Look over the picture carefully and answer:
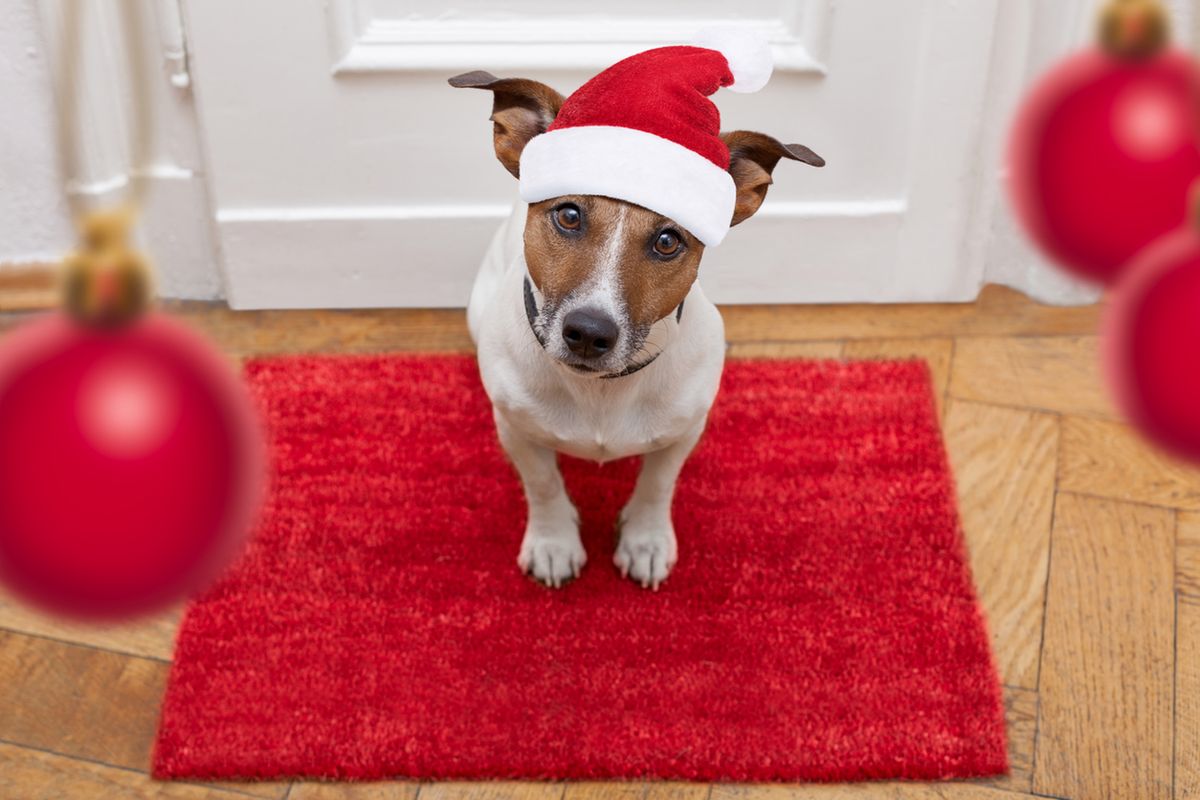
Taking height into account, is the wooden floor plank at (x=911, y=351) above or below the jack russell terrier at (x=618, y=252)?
below

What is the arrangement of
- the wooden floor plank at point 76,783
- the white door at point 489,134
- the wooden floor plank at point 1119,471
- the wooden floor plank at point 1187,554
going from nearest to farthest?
the wooden floor plank at point 76,783 → the wooden floor plank at point 1187,554 → the wooden floor plank at point 1119,471 → the white door at point 489,134

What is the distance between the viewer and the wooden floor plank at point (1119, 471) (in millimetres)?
1978

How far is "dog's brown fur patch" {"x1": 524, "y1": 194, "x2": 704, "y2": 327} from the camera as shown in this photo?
4.43 ft

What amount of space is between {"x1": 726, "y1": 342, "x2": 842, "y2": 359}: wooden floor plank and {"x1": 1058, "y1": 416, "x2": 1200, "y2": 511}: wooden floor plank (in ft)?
1.35

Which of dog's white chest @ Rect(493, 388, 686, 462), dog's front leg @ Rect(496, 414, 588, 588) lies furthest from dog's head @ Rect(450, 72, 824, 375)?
dog's front leg @ Rect(496, 414, 588, 588)

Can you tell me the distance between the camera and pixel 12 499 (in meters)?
0.48

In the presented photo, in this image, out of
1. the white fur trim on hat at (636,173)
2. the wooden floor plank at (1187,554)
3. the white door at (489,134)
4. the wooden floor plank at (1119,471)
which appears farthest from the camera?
the white door at (489,134)

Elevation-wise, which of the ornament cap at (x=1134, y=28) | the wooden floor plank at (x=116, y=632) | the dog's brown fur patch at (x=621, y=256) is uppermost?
the ornament cap at (x=1134, y=28)

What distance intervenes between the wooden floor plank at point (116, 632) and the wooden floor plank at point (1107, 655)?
1147mm

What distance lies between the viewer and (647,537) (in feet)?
5.93

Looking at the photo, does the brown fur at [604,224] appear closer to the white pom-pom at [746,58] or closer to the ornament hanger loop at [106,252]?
the white pom-pom at [746,58]

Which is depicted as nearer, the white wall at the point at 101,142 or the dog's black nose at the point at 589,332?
the dog's black nose at the point at 589,332

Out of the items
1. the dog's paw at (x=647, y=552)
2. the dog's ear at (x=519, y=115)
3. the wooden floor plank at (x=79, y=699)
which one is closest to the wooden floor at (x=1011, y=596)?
the wooden floor plank at (x=79, y=699)

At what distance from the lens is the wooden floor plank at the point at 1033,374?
2.16 metres
